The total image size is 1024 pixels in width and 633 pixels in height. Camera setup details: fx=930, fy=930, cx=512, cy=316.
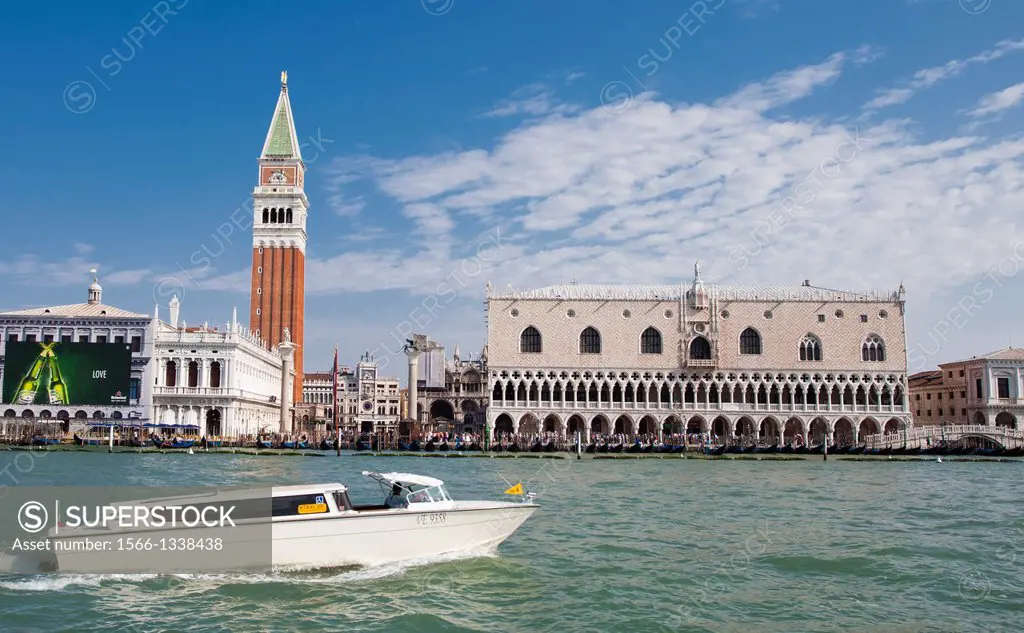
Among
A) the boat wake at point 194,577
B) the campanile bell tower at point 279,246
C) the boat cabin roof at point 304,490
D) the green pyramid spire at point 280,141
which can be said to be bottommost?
the boat wake at point 194,577

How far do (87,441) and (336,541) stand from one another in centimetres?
4062

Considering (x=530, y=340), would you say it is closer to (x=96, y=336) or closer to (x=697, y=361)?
(x=697, y=361)

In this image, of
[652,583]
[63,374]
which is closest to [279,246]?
[63,374]

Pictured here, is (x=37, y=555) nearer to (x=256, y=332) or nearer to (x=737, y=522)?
(x=737, y=522)

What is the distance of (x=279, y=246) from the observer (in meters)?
71.5

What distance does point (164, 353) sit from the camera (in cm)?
5384

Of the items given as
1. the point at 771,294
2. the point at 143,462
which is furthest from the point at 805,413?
the point at 143,462

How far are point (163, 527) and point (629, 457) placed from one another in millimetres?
33340

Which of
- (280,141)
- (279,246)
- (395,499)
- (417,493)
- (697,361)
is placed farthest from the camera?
(280,141)

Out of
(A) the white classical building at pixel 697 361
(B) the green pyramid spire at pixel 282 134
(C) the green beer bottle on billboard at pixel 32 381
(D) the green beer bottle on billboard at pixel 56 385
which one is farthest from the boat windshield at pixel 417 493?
(B) the green pyramid spire at pixel 282 134

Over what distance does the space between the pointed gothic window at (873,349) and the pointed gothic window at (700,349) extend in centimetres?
895

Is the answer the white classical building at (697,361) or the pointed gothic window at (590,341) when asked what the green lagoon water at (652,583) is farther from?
the pointed gothic window at (590,341)

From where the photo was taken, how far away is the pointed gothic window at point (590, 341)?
54438 millimetres

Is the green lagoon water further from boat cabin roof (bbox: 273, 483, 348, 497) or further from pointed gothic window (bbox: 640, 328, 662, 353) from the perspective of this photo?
pointed gothic window (bbox: 640, 328, 662, 353)
